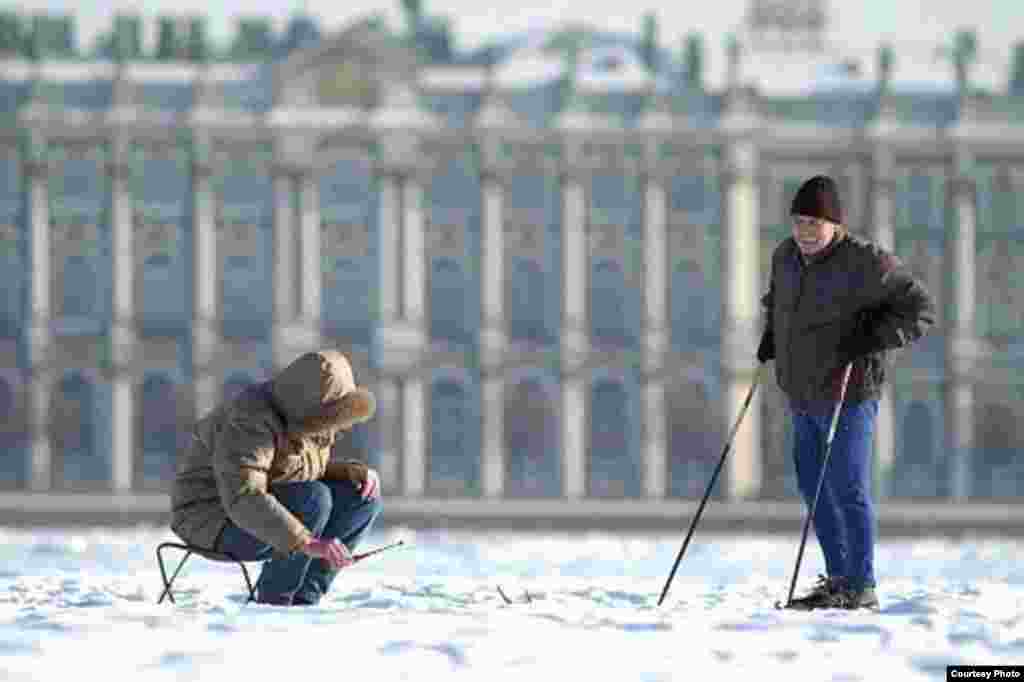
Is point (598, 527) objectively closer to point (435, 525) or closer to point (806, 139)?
point (435, 525)

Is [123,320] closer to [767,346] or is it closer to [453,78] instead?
[453,78]

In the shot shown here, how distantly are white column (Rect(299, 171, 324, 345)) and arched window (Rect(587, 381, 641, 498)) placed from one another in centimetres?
659

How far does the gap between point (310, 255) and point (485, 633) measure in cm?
4981

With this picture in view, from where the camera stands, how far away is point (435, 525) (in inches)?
1984

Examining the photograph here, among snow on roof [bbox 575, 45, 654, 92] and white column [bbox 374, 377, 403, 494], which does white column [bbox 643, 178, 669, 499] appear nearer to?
snow on roof [bbox 575, 45, 654, 92]

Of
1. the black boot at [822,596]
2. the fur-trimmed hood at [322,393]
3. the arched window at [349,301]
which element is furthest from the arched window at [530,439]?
the fur-trimmed hood at [322,393]

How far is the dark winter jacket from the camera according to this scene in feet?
41.8

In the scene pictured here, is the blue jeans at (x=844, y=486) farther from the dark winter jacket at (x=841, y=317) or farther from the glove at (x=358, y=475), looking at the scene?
the glove at (x=358, y=475)

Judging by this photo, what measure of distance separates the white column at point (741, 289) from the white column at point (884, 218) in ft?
8.99

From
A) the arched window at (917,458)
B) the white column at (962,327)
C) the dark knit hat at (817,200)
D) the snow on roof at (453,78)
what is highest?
the snow on roof at (453,78)

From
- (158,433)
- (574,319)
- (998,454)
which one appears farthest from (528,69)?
(998,454)

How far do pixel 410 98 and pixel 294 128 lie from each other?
275 cm

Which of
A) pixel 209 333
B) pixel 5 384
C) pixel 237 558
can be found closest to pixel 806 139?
pixel 209 333

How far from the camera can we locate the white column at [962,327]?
6062 centimetres
